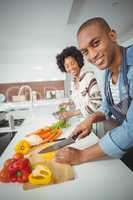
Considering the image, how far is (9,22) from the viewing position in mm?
2596

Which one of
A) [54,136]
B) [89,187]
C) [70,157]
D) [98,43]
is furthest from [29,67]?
[89,187]

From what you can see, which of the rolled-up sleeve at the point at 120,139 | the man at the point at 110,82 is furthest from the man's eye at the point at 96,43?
the rolled-up sleeve at the point at 120,139

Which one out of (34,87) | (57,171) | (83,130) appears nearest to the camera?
(57,171)

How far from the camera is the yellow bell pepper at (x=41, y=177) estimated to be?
0.63 m

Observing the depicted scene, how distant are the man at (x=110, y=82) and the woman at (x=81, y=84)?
1.65 feet

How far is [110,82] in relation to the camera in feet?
3.14

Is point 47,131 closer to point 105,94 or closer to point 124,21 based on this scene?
point 105,94

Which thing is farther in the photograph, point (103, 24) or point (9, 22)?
point (9, 22)

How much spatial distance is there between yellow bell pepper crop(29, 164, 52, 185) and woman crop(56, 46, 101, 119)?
0.90 metres

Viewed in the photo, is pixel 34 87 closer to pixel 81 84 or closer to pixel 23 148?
pixel 81 84

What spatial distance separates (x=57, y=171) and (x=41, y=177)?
0.09 meters

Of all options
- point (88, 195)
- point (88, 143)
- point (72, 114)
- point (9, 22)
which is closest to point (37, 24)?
point (9, 22)

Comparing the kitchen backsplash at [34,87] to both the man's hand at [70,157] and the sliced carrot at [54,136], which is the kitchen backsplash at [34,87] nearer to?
the sliced carrot at [54,136]

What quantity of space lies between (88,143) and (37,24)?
2.33 meters
